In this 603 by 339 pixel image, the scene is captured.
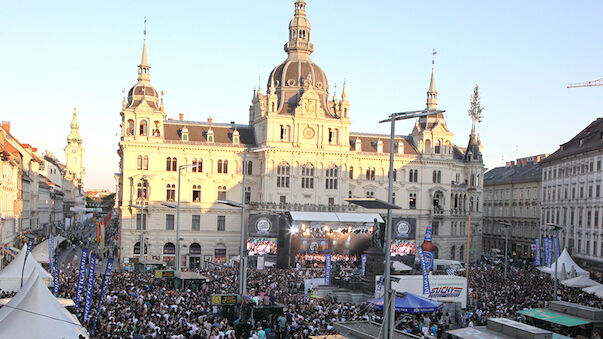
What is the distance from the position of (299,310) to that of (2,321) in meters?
16.0

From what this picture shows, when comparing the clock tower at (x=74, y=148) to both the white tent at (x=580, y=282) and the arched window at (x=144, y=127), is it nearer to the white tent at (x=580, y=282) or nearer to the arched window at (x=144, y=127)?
the arched window at (x=144, y=127)

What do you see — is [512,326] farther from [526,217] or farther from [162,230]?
[526,217]

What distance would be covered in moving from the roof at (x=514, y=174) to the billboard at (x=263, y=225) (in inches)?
1486

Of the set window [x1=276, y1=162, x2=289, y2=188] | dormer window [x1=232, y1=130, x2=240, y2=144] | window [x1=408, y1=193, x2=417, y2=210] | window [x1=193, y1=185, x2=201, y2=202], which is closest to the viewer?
window [x1=193, y1=185, x2=201, y2=202]

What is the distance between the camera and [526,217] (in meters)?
84.9

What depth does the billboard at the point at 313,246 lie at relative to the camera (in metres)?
65.0

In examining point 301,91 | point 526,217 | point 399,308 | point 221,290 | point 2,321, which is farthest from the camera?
Result: point 526,217

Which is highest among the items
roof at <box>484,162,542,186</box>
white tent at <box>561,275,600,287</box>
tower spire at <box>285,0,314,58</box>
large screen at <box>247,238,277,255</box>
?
tower spire at <box>285,0,314,58</box>

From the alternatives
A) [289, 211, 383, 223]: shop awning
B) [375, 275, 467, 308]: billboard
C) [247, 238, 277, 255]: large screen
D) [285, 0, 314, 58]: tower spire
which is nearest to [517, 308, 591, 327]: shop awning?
[375, 275, 467, 308]: billboard

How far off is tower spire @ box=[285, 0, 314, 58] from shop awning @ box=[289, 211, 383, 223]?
19250 millimetres

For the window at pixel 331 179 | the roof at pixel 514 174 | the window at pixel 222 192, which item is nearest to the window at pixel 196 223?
the window at pixel 222 192

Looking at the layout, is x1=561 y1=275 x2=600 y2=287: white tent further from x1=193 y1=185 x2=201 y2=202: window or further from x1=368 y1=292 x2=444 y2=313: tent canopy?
x1=193 y1=185 x2=201 y2=202: window

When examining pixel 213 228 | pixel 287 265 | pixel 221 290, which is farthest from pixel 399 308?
pixel 213 228

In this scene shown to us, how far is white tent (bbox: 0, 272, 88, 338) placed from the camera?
66.1 feet
